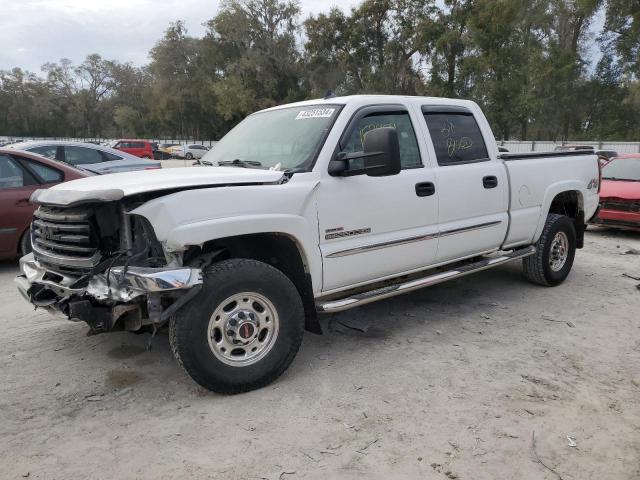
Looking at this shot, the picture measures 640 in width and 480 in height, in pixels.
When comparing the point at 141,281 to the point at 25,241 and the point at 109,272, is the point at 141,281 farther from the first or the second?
the point at 25,241

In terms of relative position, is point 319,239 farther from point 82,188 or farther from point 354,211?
point 82,188

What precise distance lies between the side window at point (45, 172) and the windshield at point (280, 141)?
3.30 m

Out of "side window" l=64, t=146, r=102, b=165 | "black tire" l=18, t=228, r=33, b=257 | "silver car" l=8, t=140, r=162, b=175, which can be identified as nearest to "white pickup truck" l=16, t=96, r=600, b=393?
"black tire" l=18, t=228, r=33, b=257

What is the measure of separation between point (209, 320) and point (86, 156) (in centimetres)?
756

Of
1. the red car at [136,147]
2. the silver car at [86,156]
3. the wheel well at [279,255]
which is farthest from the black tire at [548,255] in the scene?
the red car at [136,147]

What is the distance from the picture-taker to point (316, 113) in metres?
4.04

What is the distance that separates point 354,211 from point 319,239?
0.37 meters

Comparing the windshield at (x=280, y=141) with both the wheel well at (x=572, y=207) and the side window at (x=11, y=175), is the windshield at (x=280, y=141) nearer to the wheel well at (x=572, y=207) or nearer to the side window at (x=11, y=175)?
the wheel well at (x=572, y=207)

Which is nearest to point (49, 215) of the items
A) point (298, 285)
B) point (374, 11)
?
point (298, 285)

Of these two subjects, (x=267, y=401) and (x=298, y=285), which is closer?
(x=267, y=401)

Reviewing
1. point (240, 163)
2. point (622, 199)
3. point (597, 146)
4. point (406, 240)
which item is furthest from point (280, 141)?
point (597, 146)

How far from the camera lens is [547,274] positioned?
18.9ft

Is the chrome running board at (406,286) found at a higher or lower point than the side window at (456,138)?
lower

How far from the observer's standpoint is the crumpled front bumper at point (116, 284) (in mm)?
2932
